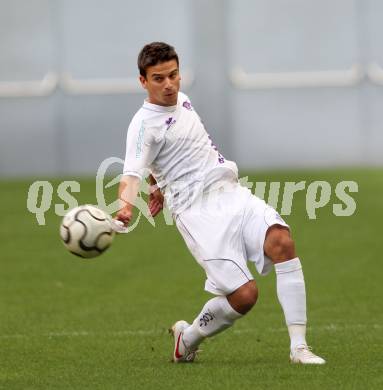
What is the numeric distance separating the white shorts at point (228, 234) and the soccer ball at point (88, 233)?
0.81 metres

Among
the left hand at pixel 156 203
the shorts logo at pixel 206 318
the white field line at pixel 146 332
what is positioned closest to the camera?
the shorts logo at pixel 206 318

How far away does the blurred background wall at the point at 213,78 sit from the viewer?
78.9 ft

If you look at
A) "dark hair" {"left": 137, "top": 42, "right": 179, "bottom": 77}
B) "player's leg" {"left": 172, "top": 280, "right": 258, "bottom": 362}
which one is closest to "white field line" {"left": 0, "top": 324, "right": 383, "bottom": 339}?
"player's leg" {"left": 172, "top": 280, "right": 258, "bottom": 362}

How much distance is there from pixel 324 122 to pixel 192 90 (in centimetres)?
242

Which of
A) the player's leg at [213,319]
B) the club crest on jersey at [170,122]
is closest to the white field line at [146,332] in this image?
the player's leg at [213,319]

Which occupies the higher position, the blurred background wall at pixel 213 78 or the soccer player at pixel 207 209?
the soccer player at pixel 207 209

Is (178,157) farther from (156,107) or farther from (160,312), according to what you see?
(160,312)

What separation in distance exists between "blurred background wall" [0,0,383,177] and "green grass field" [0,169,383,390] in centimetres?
531

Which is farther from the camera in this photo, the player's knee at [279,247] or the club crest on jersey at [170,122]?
the club crest on jersey at [170,122]

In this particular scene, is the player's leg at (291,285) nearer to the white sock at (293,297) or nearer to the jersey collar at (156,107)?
the white sock at (293,297)

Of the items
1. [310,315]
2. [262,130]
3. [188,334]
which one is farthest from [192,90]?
[188,334]

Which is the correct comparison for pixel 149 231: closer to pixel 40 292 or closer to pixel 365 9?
pixel 40 292

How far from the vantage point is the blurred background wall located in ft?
78.9

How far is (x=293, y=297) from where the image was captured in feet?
27.1
